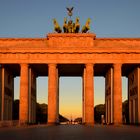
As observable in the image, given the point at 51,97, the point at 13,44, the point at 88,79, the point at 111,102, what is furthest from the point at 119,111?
the point at 13,44

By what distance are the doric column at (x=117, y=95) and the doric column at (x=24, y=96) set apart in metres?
16.9

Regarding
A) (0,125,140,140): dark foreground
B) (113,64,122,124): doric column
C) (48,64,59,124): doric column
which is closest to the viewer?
(0,125,140,140): dark foreground

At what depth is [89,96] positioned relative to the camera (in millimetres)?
73062

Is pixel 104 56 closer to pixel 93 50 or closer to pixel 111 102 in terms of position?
pixel 93 50

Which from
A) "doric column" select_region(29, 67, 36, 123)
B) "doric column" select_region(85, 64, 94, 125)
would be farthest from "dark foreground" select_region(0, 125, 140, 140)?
"doric column" select_region(29, 67, 36, 123)

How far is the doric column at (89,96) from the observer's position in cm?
7262

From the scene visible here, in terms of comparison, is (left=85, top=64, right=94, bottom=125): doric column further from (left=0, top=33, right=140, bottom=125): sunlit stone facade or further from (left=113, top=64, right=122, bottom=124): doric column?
(left=113, top=64, right=122, bottom=124): doric column

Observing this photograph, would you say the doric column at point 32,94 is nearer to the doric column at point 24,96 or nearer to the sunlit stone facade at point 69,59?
the sunlit stone facade at point 69,59

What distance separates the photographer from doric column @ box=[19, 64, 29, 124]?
7262 cm

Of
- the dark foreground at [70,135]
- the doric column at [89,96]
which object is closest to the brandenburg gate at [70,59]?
the doric column at [89,96]

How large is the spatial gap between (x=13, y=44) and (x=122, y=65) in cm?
2231

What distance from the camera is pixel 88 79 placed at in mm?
73562

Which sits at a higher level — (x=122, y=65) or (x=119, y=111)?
(x=122, y=65)

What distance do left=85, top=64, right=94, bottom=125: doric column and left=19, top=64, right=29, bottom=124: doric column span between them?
11499 mm
